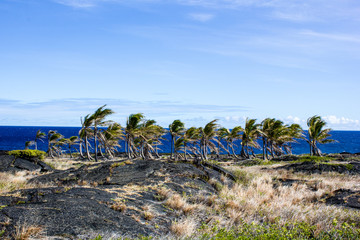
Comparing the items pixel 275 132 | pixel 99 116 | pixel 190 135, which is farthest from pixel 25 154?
pixel 275 132

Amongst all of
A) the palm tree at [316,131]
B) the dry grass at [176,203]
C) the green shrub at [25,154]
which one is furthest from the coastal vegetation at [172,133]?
the dry grass at [176,203]

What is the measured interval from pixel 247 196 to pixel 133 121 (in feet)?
82.2

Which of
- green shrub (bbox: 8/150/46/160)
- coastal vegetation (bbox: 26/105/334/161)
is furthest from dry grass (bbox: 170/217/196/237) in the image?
coastal vegetation (bbox: 26/105/334/161)

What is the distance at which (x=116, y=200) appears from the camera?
747 cm

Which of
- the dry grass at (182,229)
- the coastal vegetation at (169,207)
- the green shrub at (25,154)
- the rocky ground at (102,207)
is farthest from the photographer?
the green shrub at (25,154)

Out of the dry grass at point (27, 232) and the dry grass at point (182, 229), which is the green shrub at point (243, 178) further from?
the dry grass at point (27, 232)

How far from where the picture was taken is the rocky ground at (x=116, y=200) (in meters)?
5.64

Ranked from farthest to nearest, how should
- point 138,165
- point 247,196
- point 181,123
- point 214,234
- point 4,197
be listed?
point 181,123, point 138,165, point 247,196, point 4,197, point 214,234

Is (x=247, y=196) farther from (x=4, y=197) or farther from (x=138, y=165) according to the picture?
(x=4, y=197)

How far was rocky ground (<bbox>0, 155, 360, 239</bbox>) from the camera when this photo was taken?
222 inches

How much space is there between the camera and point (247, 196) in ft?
33.8

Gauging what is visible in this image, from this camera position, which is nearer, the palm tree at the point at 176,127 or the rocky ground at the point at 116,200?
the rocky ground at the point at 116,200

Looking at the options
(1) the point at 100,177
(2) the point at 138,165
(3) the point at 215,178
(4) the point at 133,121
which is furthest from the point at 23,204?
(4) the point at 133,121

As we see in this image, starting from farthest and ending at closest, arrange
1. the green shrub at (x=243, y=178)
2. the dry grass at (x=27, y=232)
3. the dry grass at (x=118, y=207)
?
the green shrub at (x=243, y=178)
the dry grass at (x=118, y=207)
the dry grass at (x=27, y=232)
